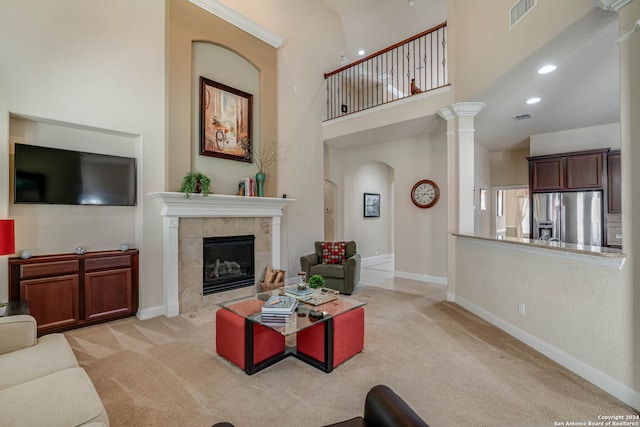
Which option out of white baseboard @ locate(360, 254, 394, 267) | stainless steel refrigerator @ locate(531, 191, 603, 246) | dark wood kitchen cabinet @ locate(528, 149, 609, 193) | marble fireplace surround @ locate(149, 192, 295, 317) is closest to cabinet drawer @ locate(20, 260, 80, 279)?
marble fireplace surround @ locate(149, 192, 295, 317)

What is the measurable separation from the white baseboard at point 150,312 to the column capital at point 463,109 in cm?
496

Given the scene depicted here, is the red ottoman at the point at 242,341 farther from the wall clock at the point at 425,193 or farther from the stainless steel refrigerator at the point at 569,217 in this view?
the stainless steel refrigerator at the point at 569,217

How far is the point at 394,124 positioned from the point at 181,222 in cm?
387

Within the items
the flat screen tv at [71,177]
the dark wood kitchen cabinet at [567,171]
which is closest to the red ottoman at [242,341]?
the flat screen tv at [71,177]

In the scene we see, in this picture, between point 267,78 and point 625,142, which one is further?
point 267,78

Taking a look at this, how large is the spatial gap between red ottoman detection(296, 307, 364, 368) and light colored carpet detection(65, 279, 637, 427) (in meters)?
0.11

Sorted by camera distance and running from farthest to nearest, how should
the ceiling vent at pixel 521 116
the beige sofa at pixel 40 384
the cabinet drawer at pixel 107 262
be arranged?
the ceiling vent at pixel 521 116 → the cabinet drawer at pixel 107 262 → the beige sofa at pixel 40 384

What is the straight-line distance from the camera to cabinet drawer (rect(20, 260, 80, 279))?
2955 millimetres

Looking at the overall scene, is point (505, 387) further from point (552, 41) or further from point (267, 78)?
point (267, 78)

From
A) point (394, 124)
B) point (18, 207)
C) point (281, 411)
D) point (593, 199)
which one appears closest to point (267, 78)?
point (394, 124)

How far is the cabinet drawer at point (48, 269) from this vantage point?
9.70ft

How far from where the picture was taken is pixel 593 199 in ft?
16.3

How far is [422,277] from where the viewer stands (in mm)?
5867

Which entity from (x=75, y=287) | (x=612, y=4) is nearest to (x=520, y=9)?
(x=612, y=4)
